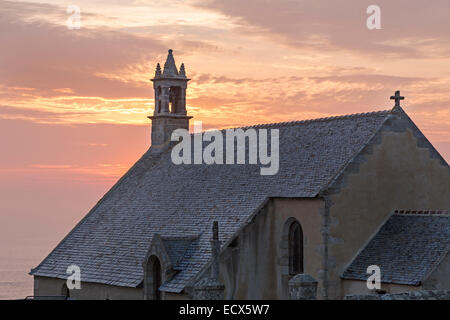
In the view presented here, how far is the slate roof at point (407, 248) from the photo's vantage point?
33750 millimetres

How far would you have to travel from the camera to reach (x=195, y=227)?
4197 centimetres

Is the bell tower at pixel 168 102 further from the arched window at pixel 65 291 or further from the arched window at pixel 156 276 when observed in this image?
the arched window at pixel 156 276

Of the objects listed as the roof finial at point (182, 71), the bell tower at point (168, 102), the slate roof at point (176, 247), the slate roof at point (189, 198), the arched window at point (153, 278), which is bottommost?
the arched window at point (153, 278)

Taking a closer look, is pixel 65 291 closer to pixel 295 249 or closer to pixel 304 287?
pixel 295 249

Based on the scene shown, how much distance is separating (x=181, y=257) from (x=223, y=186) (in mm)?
5024

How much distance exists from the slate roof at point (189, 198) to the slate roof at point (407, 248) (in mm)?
3299

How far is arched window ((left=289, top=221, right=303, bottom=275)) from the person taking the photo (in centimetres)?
3831
